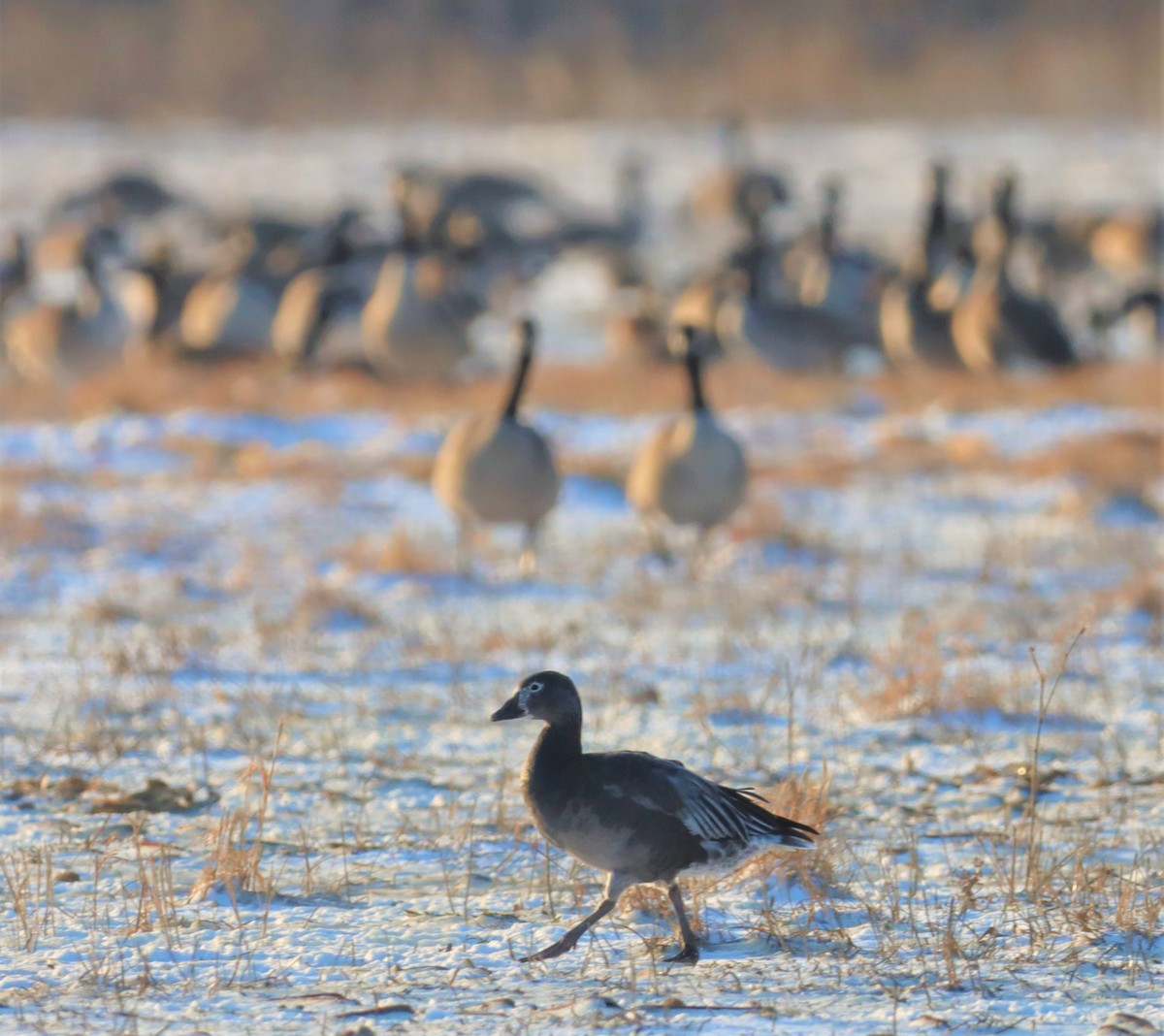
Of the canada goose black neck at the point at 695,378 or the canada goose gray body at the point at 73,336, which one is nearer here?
the canada goose black neck at the point at 695,378

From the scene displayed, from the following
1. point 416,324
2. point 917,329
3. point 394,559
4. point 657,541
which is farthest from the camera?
point 917,329

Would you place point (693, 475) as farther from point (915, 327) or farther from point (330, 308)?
point (330, 308)

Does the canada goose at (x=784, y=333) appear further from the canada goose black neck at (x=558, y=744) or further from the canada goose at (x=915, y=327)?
the canada goose black neck at (x=558, y=744)

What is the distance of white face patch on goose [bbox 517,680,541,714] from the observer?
4469 mm

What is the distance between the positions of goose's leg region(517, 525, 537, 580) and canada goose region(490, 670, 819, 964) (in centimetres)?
507

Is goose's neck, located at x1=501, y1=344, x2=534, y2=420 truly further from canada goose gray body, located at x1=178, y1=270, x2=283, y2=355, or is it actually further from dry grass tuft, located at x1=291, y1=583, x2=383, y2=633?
canada goose gray body, located at x1=178, y1=270, x2=283, y2=355

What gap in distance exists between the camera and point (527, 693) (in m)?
4.47

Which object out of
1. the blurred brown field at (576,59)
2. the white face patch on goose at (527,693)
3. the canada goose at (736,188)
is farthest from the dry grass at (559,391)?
the blurred brown field at (576,59)

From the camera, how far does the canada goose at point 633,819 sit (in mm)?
4238

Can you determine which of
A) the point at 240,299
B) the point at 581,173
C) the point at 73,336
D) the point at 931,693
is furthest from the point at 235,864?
the point at 581,173

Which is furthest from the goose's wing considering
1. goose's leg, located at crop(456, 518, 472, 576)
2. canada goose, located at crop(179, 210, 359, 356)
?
canada goose, located at crop(179, 210, 359, 356)

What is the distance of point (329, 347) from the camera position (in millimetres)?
20078

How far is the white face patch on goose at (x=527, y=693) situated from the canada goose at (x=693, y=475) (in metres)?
5.18

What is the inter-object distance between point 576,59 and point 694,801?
5343 cm
